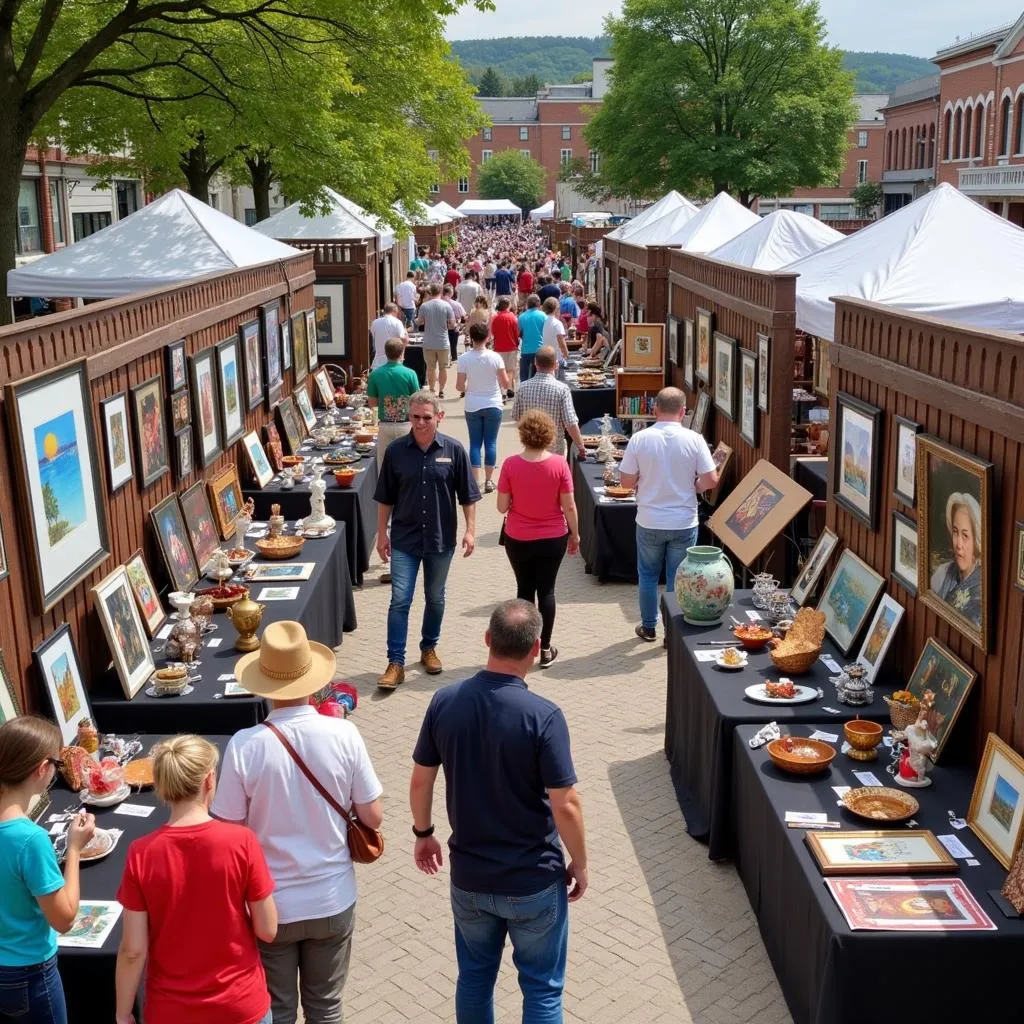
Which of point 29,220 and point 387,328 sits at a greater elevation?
point 29,220

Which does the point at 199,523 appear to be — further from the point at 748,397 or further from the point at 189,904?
the point at 189,904

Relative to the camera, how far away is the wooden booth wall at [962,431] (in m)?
5.57

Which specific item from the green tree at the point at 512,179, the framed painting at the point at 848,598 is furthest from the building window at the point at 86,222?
the green tree at the point at 512,179

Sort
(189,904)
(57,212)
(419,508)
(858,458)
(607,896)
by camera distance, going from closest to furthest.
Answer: (189,904) < (607,896) < (858,458) < (419,508) < (57,212)

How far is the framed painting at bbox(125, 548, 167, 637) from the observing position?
7848 millimetres

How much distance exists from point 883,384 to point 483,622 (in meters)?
5.04

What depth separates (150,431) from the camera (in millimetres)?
8641

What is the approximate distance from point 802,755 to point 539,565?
147 inches

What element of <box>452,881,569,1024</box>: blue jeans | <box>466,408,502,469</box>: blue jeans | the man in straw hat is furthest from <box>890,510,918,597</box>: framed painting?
<box>466,408,502,469</box>: blue jeans

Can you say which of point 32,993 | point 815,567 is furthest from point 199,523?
point 32,993

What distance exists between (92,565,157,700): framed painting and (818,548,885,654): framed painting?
4212 mm

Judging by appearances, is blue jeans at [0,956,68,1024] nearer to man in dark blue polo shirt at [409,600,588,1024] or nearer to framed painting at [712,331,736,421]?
man in dark blue polo shirt at [409,600,588,1024]

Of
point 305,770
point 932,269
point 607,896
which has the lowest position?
point 607,896

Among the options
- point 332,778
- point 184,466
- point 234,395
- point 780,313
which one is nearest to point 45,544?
point 332,778
